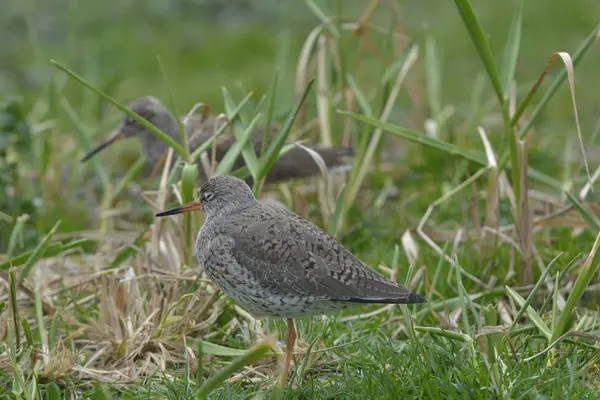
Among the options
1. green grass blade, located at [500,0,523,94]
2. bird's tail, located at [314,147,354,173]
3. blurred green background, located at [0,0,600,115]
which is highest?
green grass blade, located at [500,0,523,94]

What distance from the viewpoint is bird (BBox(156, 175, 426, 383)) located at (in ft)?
11.9

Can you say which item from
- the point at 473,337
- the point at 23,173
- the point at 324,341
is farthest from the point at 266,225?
the point at 23,173

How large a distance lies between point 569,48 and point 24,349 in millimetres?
7324

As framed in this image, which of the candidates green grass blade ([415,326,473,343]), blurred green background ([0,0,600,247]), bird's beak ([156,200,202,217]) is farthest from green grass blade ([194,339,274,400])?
blurred green background ([0,0,600,247])

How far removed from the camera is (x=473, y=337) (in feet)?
12.0

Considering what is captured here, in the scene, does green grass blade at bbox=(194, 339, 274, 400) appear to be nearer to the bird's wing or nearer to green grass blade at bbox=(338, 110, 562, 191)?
the bird's wing

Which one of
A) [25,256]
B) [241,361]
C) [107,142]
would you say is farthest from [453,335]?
[107,142]

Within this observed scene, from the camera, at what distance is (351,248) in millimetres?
5441

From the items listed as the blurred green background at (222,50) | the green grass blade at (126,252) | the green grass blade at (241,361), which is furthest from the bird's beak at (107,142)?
the green grass blade at (241,361)

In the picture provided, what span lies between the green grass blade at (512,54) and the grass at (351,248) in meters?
0.01

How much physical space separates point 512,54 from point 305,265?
1.50 meters

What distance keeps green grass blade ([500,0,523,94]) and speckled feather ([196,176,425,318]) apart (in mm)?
1163

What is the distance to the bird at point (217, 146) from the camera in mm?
5535

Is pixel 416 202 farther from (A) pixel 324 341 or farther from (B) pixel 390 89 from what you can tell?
(A) pixel 324 341
